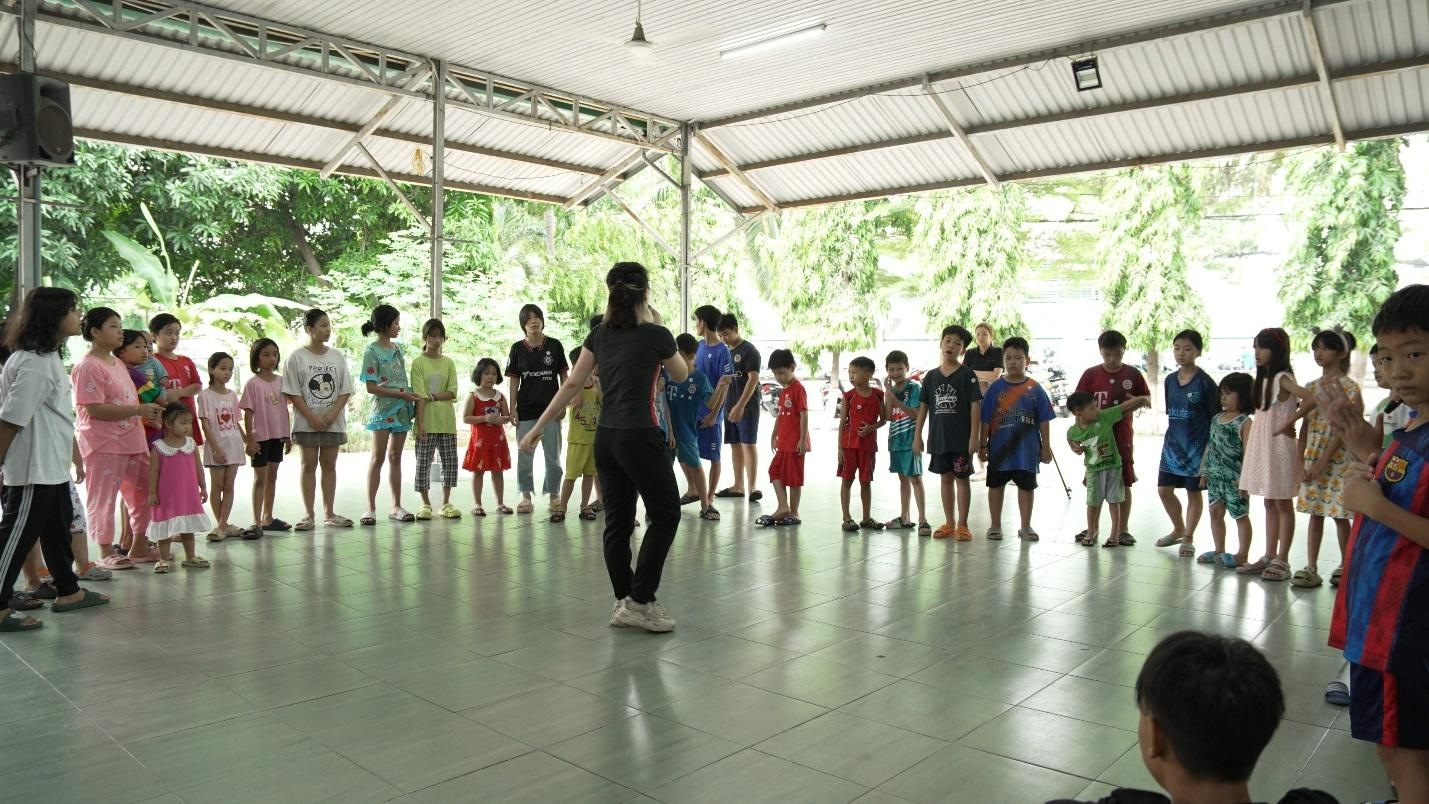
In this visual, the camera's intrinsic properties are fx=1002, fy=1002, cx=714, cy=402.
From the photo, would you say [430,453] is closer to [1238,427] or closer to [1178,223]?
[1238,427]

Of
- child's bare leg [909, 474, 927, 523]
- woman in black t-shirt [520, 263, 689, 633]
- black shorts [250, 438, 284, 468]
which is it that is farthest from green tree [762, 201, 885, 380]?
woman in black t-shirt [520, 263, 689, 633]

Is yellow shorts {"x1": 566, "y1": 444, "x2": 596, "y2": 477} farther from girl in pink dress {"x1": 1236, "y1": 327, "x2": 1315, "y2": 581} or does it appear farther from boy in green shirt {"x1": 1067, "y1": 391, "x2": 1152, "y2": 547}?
girl in pink dress {"x1": 1236, "y1": 327, "x2": 1315, "y2": 581}

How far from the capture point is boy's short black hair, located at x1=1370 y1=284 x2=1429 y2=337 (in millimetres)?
2018

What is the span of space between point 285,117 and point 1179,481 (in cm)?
856

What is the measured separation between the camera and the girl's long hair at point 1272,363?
5.47m

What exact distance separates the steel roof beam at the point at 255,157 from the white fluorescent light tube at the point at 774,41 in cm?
366

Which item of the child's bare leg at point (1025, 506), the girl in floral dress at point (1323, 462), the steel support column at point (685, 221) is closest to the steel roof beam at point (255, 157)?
the steel support column at point (685, 221)

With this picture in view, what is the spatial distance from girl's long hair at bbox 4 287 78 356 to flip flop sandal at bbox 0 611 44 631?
1178mm

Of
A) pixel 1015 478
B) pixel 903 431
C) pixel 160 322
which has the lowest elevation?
pixel 1015 478

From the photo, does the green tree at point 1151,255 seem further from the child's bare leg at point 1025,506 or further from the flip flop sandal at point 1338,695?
the flip flop sandal at point 1338,695

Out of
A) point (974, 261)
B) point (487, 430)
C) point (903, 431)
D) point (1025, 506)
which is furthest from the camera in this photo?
point (974, 261)

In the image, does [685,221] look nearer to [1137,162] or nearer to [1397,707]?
[1137,162]

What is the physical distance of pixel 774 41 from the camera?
8.69 metres

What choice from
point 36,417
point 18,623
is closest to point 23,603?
point 18,623
